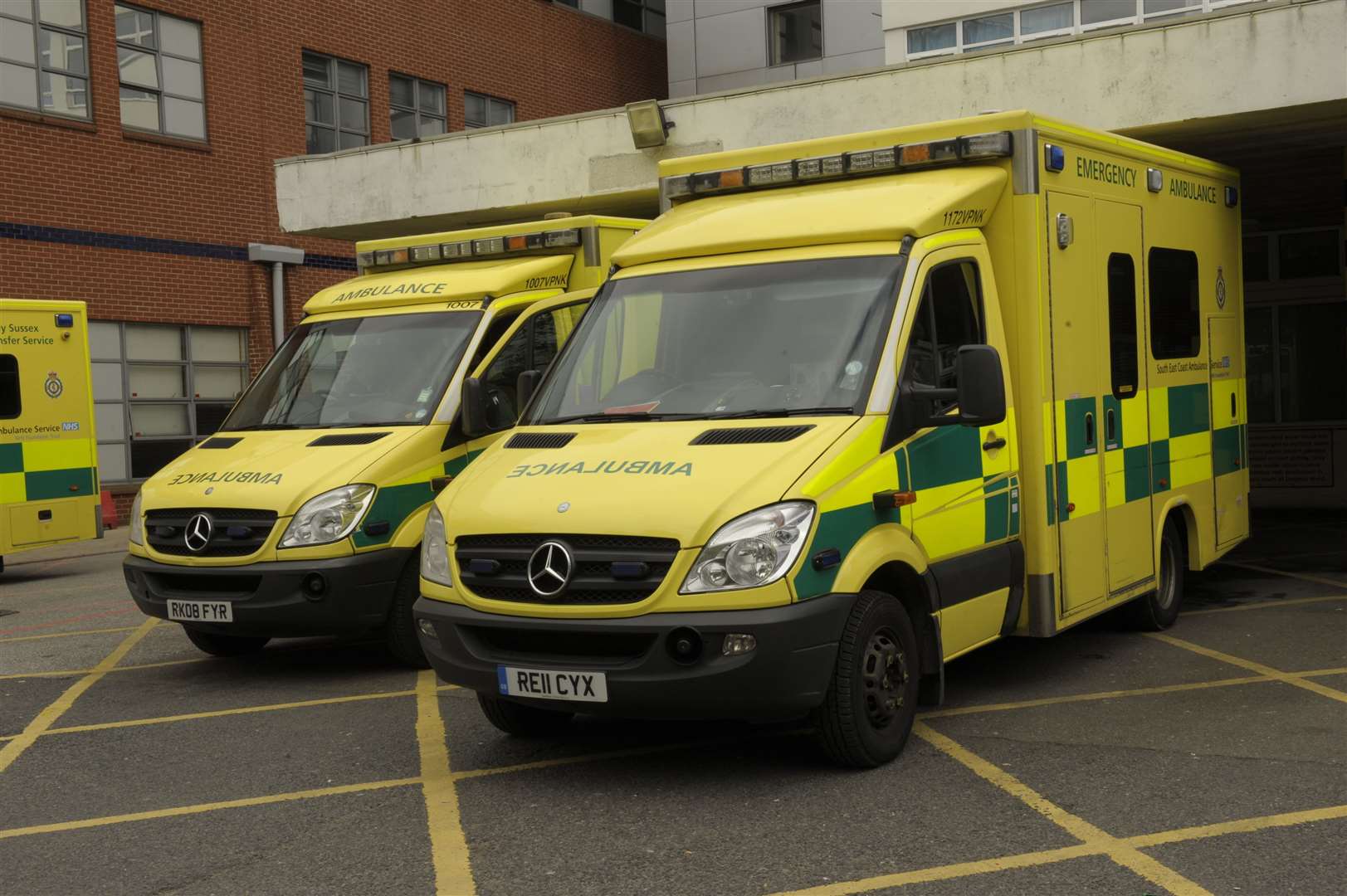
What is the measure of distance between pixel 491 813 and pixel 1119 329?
4.32 m

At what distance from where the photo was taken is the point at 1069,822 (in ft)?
17.3

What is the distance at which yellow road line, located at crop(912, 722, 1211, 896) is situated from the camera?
15.2 ft

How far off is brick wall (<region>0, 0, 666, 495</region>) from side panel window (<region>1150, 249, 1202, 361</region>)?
14.9 meters

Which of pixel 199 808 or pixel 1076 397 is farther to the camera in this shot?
pixel 1076 397

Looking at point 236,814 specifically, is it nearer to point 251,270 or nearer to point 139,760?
point 139,760

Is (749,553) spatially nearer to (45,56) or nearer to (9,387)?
(9,387)

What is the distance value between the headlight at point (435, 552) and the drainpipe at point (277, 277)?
647 inches

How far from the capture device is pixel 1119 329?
26.1 feet

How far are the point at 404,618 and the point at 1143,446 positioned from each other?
4174mm

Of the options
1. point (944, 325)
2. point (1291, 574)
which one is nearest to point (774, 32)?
point (1291, 574)

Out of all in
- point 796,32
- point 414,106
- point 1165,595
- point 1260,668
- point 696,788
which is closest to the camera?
point 696,788

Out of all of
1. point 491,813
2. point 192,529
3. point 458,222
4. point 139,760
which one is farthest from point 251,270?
point 491,813

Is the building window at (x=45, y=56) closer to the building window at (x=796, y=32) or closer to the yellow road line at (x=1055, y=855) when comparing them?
the building window at (x=796, y=32)

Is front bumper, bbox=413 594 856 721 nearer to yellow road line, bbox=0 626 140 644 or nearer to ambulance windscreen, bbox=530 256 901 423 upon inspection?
ambulance windscreen, bbox=530 256 901 423
